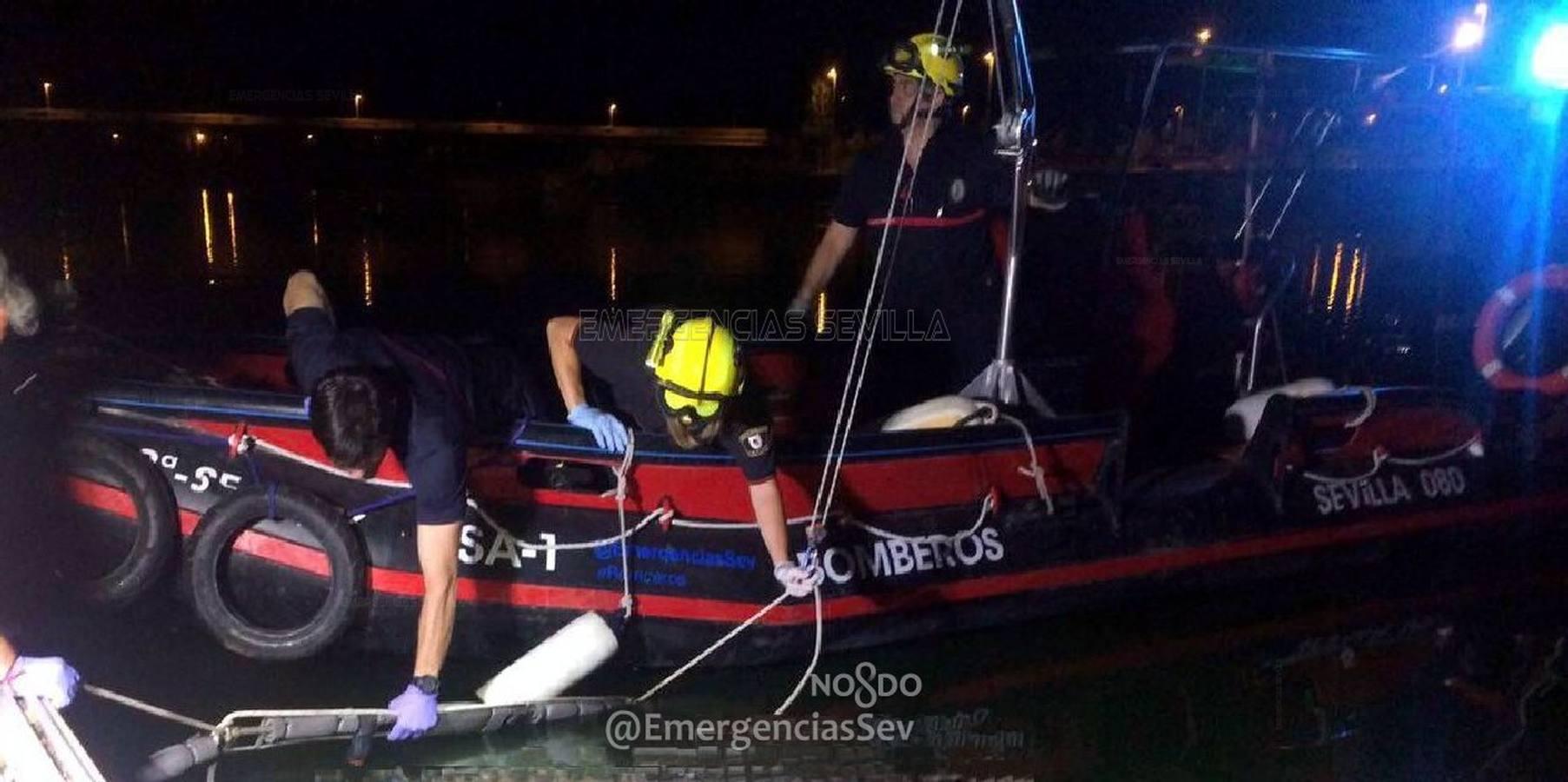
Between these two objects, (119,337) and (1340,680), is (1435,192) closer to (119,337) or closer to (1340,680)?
(1340,680)

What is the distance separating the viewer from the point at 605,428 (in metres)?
3.52

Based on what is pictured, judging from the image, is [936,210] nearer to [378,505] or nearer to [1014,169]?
[1014,169]

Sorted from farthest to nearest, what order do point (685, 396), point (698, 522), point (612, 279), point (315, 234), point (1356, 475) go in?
point (315, 234) → point (612, 279) → point (1356, 475) → point (698, 522) → point (685, 396)

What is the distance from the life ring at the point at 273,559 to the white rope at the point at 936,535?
5.58 feet

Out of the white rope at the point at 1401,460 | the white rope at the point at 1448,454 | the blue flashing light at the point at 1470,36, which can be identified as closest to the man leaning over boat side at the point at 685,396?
the white rope at the point at 1401,460

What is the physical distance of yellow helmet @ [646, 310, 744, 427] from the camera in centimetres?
320

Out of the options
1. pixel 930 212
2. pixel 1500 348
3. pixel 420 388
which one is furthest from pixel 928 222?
pixel 1500 348

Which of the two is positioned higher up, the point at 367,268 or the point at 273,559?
the point at 273,559

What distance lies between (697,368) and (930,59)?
5.18 feet

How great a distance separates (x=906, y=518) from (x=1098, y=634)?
1142mm

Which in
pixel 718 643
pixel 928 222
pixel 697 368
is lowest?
pixel 718 643

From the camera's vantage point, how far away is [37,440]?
3.36m

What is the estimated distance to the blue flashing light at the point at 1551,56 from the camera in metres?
4.61

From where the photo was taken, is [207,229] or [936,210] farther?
[207,229]
